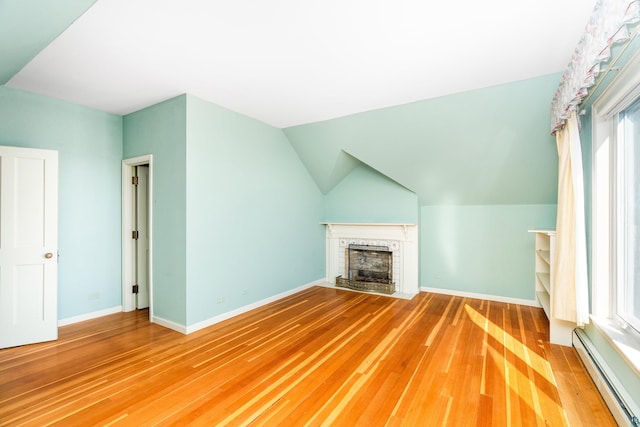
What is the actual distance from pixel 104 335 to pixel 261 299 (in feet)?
5.92

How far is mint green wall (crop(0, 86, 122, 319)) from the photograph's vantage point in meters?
3.25

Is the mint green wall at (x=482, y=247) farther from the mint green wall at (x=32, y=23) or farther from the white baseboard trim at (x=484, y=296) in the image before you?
the mint green wall at (x=32, y=23)

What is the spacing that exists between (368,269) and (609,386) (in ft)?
11.5

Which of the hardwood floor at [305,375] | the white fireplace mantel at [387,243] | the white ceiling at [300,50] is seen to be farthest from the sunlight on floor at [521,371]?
the white ceiling at [300,50]

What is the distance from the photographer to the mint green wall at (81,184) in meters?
3.25

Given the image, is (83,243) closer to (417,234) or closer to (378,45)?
(378,45)

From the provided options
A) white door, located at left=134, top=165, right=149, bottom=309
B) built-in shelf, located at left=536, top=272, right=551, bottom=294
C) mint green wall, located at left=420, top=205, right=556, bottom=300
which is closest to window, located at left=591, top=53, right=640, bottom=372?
built-in shelf, located at left=536, top=272, right=551, bottom=294

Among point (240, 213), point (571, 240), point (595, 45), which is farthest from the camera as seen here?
point (240, 213)

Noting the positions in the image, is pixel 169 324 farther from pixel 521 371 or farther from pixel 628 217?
pixel 628 217

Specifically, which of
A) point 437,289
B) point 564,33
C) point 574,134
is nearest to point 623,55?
point 564,33

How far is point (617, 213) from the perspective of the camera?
222 cm

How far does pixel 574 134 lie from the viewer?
8.23 feet

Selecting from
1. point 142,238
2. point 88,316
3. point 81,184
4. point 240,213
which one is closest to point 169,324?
point 88,316

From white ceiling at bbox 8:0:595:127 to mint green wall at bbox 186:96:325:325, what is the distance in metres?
0.52
